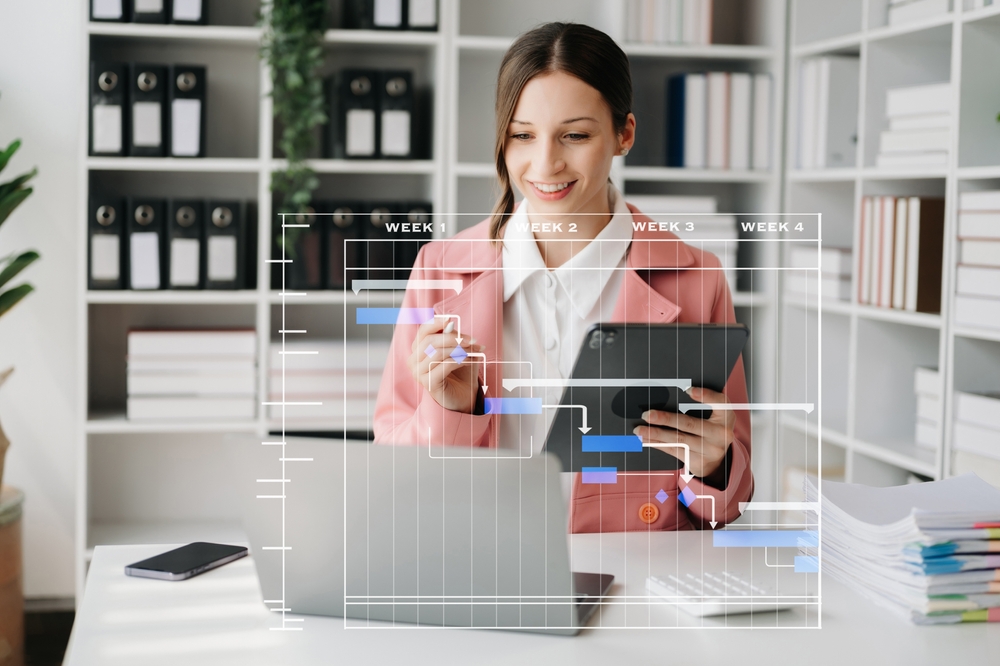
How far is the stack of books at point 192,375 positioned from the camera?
2652 millimetres

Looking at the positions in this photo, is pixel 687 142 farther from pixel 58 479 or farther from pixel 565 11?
pixel 58 479

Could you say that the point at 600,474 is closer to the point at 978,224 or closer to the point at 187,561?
the point at 187,561

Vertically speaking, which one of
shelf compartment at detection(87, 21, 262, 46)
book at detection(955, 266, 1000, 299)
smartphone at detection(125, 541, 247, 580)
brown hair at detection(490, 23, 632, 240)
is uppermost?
shelf compartment at detection(87, 21, 262, 46)

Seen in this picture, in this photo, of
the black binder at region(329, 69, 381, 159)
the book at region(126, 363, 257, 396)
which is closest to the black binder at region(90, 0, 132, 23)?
the black binder at region(329, 69, 381, 159)

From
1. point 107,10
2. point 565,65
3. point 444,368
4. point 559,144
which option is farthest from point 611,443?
point 107,10

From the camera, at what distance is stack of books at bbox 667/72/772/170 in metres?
2.84

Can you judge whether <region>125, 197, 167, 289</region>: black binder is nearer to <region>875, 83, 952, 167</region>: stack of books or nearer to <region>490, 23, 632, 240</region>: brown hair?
<region>490, 23, 632, 240</region>: brown hair

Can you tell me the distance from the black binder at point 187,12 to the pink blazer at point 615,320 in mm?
1548

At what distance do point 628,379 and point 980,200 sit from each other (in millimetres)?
1372

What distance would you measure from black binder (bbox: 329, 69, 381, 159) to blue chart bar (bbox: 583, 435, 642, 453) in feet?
5.61

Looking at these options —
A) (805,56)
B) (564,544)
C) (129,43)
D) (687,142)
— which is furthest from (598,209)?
(129,43)

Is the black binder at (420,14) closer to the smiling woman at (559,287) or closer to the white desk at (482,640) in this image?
the smiling woman at (559,287)

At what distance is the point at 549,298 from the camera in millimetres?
1437

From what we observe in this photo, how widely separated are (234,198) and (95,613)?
6.33 ft
